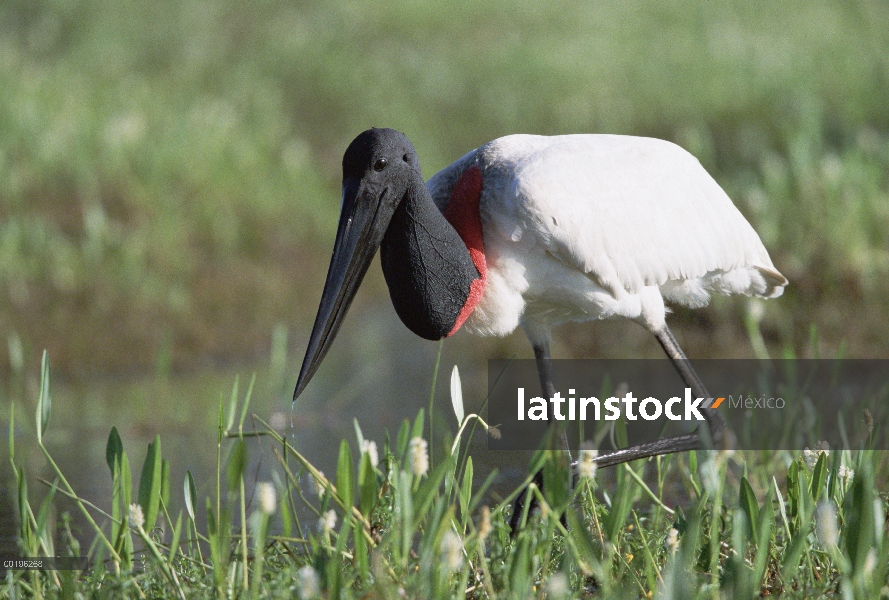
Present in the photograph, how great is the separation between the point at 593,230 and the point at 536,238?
0.21 metres

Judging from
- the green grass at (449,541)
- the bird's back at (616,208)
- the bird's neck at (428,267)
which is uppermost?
the bird's back at (616,208)

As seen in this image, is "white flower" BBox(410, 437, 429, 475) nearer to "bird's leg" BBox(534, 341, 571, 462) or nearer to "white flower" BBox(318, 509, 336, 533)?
"white flower" BBox(318, 509, 336, 533)

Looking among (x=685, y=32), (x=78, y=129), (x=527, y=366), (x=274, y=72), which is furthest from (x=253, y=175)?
(x=685, y=32)

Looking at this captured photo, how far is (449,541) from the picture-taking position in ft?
8.05

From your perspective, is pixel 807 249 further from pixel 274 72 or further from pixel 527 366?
pixel 274 72

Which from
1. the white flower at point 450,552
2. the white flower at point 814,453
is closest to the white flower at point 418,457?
the white flower at point 450,552

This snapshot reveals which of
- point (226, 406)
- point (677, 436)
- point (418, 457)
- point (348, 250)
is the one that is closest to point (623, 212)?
point (677, 436)

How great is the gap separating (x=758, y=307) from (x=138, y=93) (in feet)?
20.4

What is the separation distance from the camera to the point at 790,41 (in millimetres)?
12711

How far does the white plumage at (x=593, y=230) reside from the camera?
389 cm

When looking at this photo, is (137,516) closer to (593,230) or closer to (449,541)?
(449,541)

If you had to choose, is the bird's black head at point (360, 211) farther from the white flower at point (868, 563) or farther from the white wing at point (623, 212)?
the white flower at point (868, 563)

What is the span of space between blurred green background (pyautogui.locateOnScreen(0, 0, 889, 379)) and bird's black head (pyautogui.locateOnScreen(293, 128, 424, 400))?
1.43m

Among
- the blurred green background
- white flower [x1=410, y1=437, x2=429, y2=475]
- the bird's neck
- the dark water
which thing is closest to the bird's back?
the bird's neck
